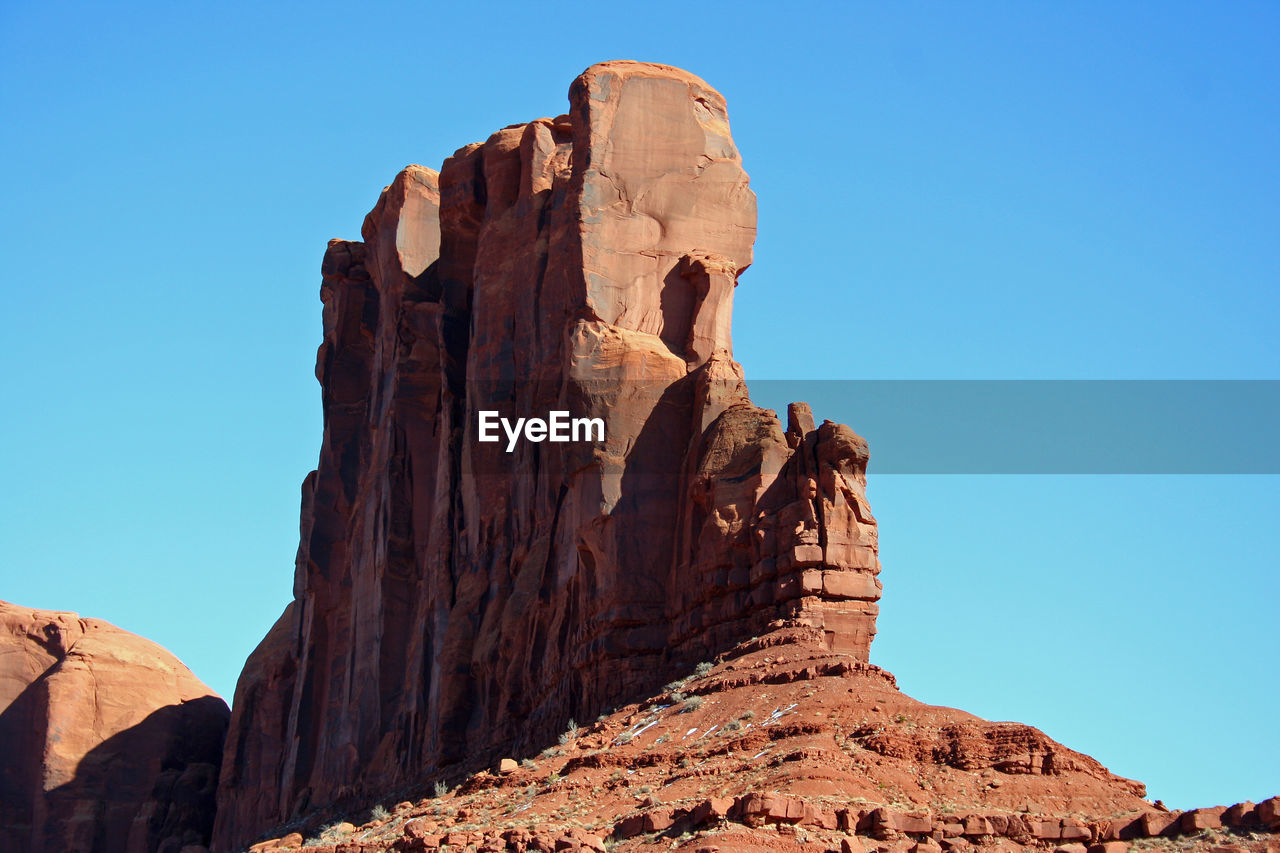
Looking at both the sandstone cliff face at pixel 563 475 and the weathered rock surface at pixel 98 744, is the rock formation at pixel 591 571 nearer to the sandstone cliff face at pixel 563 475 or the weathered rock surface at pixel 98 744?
the sandstone cliff face at pixel 563 475

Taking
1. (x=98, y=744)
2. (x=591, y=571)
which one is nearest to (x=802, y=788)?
(x=591, y=571)

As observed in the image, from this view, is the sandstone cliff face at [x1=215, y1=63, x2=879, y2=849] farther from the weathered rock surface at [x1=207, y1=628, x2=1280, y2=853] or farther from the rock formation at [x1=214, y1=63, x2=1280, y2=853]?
the weathered rock surface at [x1=207, y1=628, x2=1280, y2=853]

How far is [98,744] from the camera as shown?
9106cm

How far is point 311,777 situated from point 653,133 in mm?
28128

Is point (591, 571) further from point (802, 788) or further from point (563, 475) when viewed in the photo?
point (802, 788)

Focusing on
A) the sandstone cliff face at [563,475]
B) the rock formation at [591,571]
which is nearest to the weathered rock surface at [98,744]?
the rock formation at [591,571]

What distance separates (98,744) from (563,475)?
3856cm

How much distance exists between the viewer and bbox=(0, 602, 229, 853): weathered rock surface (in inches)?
3519

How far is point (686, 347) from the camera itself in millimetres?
60656

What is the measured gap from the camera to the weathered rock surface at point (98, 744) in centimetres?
8938

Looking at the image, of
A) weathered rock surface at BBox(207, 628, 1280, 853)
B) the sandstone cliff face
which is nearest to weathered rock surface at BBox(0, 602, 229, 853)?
the sandstone cliff face

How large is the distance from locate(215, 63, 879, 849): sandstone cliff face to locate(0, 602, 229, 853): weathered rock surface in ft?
32.5

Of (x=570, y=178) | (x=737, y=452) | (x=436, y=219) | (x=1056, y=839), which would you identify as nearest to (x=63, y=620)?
(x=436, y=219)

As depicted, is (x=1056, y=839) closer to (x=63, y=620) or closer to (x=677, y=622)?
(x=677, y=622)
